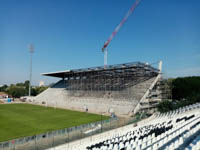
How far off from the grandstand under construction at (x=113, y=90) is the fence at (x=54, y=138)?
14.6 meters

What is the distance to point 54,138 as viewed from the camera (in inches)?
550

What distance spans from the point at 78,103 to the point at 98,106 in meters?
7.49

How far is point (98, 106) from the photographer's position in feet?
124

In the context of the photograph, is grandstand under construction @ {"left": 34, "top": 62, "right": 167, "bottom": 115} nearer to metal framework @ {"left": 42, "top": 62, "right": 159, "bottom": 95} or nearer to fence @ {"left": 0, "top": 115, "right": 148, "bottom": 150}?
metal framework @ {"left": 42, "top": 62, "right": 159, "bottom": 95}

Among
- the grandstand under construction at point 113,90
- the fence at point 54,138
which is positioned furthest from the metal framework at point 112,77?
the fence at point 54,138

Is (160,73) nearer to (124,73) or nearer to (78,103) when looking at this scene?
(124,73)

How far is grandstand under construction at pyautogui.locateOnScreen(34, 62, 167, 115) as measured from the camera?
34.9m

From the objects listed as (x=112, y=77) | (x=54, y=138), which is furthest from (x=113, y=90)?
(x=54, y=138)

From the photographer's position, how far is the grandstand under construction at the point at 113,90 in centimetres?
3491

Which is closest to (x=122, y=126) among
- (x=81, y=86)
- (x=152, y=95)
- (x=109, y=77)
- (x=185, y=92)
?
(x=152, y=95)

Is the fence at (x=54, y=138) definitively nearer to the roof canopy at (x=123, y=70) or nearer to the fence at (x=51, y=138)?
the fence at (x=51, y=138)

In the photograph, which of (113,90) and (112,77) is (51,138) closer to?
(113,90)

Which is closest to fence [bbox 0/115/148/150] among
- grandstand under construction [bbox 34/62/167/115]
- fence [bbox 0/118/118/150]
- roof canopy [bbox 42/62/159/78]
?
fence [bbox 0/118/118/150]

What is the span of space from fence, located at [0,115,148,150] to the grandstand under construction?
1455cm
